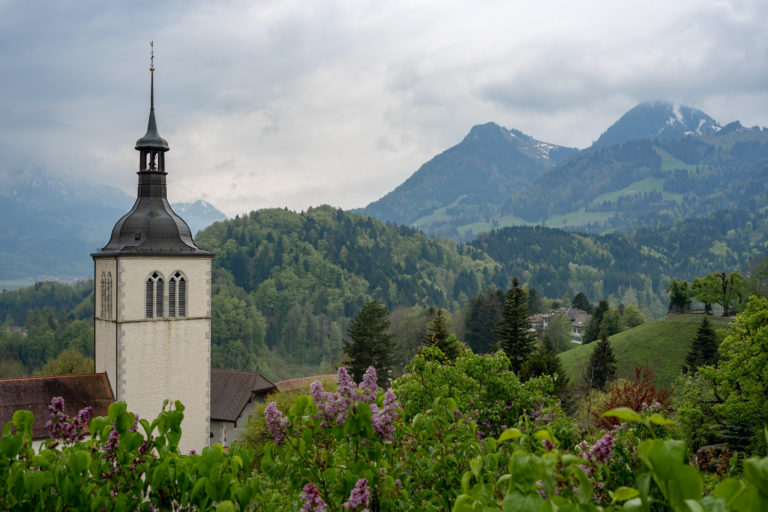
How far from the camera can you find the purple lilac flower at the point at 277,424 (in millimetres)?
5367

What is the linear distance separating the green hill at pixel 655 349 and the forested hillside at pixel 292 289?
5518cm

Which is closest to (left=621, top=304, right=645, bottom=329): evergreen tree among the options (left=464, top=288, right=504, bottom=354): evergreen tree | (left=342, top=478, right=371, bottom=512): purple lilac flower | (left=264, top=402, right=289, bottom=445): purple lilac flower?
(left=464, top=288, right=504, bottom=354): evergreen tree

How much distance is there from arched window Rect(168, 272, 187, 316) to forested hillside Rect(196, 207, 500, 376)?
271 feet

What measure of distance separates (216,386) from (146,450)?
42.1 metres

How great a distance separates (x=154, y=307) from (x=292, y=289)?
132654 millimetres

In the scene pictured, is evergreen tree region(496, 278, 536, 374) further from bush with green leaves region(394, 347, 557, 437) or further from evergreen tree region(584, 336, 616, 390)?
bush with green leaves region(394, 347, 557, 437)

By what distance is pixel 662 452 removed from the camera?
235cm

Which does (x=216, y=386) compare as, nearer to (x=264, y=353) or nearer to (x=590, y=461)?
(x=590, y=461)

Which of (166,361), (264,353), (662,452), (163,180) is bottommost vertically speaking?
(264,353)

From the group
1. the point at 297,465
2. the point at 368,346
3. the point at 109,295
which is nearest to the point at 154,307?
the point at 109,295

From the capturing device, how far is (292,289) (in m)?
158

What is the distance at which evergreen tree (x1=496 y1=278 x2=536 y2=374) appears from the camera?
42.8 meters

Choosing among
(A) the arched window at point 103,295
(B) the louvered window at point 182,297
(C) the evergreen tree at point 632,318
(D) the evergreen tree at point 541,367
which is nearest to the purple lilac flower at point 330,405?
(B) the louvered window at point 182,297

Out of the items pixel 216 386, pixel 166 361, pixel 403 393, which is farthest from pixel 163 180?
pixel 216 386
